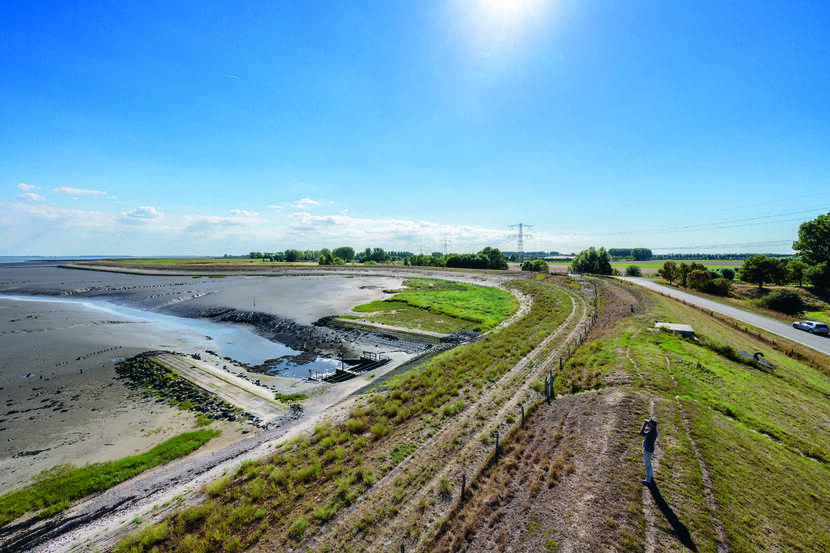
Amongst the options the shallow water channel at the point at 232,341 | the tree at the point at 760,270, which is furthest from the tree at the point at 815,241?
the shallow water channel at the point at 232,341

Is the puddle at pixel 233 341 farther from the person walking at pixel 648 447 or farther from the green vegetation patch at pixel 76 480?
the person walking at pixel 648 447

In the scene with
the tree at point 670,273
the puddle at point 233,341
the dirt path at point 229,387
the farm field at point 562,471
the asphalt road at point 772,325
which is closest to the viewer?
the farm field at point 562,471

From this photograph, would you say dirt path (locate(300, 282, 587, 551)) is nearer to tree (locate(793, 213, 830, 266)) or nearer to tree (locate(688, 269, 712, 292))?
tree (locate(688, 269, 712, 292))

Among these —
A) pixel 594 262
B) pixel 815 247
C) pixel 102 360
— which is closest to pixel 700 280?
pixel 815 247

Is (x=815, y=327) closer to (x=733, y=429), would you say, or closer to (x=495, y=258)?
(x=733, y=429)

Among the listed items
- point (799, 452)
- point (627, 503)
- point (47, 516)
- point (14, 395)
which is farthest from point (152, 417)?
point (799, 452)

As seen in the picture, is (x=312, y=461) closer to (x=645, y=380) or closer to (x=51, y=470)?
(x=51, y=470)
